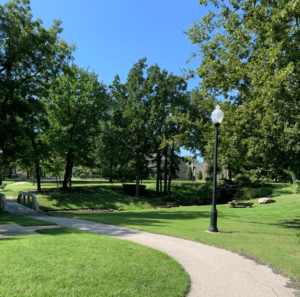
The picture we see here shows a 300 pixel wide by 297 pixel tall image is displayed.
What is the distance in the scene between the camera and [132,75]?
3281 cm

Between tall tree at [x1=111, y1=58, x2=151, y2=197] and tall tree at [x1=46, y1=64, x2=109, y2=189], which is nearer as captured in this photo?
tall tree at [x1=46, y1=64, x2=109, y2=189]

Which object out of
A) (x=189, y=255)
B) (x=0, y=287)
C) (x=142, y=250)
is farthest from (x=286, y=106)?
(x=0, y=287)

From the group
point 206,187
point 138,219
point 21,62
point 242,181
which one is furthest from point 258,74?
point 242,181

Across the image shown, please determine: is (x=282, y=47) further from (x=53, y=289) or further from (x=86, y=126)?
(x=86, y=126)

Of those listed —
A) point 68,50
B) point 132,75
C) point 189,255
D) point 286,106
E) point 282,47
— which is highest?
point 132,75

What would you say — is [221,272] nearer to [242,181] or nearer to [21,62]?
[21,62]

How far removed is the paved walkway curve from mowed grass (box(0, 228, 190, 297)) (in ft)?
1.19

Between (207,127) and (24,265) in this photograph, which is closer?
(24,265)

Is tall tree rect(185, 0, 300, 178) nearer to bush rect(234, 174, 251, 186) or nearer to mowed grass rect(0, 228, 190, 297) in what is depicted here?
mowed grass rect(0, 228, 190, 297)

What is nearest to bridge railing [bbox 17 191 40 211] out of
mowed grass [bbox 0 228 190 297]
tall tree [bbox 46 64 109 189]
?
tall tree [bbox 46 64 109 189]

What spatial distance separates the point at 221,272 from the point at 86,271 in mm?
2707

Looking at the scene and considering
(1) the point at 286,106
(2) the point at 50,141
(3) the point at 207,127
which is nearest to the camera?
(1) the point at 286,106

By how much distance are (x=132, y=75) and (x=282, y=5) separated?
24.8 meters

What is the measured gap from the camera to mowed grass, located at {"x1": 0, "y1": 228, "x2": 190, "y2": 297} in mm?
4031
